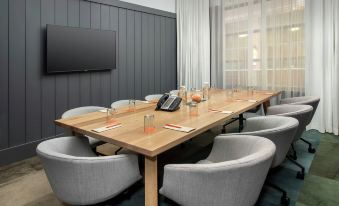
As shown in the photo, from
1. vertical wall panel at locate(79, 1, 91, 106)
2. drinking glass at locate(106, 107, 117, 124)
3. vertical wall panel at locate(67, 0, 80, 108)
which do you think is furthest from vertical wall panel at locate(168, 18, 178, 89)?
drinking glass at locate(106, 107, 117, 124)

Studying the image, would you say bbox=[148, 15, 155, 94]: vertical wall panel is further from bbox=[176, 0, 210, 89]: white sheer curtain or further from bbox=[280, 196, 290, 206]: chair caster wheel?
bbox=[280, 196, 290, 206]: chair caster wheel

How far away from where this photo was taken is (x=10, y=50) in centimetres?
307

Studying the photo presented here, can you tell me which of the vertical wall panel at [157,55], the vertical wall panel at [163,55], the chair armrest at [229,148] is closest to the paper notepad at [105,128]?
the chair armrest at [229,148]

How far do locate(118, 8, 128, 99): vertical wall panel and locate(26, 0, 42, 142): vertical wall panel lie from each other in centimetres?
136

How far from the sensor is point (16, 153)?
10.4 feet

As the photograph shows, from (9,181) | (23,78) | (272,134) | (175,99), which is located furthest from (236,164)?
(23,78)

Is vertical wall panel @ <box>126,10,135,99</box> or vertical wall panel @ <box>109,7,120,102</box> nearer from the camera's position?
vertical wall panel @ <box>109,7,120,102</box>

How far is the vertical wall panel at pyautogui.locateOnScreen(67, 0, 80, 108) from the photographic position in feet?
11.9

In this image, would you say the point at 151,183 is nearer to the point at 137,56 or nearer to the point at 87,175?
the point at 87,175

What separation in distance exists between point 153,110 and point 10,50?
1.88 metres

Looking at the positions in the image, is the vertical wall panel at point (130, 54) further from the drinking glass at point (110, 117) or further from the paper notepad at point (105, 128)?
the paper notepad at point (105, 128)

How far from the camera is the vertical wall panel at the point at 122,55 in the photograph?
438 cm

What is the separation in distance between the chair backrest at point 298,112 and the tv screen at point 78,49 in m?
2.58

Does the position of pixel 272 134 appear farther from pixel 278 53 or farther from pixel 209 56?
pixel 209 56
